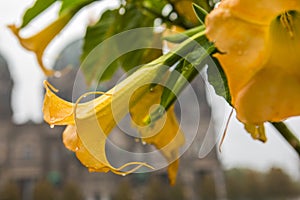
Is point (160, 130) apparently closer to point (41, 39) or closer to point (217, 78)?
point (217, 78)

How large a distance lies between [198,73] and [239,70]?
0.08m

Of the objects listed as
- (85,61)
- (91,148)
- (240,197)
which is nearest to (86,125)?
(91,148)

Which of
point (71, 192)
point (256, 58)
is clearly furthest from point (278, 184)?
point (256, 58)

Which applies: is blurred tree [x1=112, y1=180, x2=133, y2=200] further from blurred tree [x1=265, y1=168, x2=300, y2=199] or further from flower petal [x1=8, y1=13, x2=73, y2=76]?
flower petal [x1=8, y1=13, x2=73, y2=76]

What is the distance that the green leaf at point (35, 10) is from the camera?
416 mm

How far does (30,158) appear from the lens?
10.2 m

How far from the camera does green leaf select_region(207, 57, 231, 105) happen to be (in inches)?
9.7

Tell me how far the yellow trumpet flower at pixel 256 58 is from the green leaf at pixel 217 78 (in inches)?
1.7

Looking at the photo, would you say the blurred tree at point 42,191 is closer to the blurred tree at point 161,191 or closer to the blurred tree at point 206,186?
the blurred tree at point 161,191

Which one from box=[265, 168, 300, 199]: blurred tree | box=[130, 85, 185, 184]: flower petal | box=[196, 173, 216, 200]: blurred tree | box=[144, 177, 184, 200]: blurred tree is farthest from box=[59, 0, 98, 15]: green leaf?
box=[265, 168, 300, 199]: blurred tree

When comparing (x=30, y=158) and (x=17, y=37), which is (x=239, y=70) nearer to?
(x=17, y=37)

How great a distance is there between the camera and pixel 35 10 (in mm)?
433

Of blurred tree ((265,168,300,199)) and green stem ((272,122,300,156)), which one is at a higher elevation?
green stem ((272,122,300,156))

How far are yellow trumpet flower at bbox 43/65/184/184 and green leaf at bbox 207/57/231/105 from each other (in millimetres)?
27
